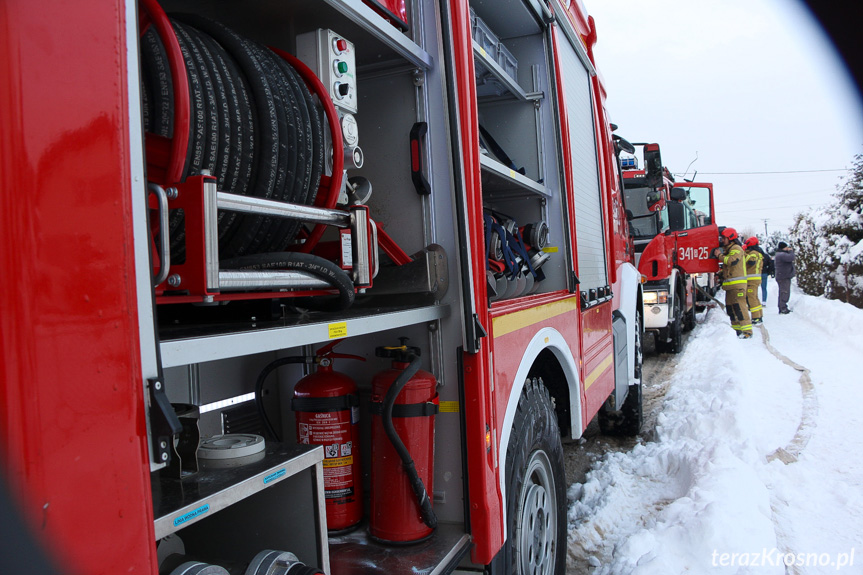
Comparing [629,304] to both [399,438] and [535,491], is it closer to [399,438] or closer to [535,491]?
[535,491]

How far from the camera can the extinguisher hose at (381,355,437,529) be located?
6.46ft

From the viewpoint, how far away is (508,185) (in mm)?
3467

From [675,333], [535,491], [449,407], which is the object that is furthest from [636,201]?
[449,407]

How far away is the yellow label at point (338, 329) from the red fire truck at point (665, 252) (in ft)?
21.6

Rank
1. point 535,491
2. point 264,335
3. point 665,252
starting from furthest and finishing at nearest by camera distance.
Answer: point 665,252, point 535,491, point 264,335

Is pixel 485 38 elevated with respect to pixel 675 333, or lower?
elevated

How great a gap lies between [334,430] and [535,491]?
1.12m

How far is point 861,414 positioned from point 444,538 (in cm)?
557

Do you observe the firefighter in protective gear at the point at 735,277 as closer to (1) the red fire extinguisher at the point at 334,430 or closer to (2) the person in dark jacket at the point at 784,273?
(2) the person in dark jacket at the point at 784,273

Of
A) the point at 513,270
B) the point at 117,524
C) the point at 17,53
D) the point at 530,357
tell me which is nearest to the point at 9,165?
the point at 17,53

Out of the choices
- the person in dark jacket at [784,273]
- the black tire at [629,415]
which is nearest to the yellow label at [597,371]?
the black tire at [629,415]

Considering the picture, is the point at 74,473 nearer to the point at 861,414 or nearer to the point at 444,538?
the point at 444,538

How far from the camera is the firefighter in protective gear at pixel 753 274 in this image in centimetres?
1245

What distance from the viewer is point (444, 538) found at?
6.88ft
